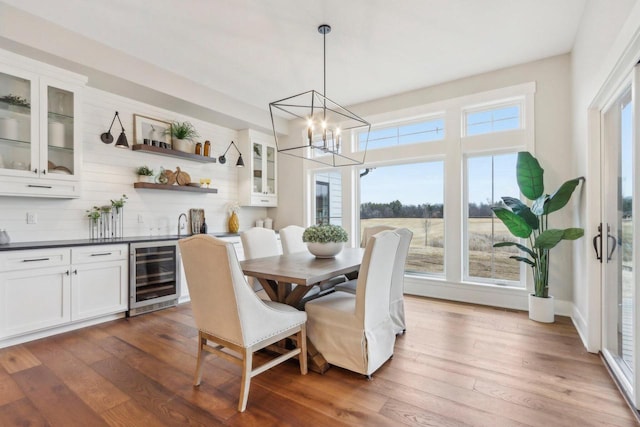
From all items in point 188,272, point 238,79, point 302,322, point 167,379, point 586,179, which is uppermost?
point 238,79

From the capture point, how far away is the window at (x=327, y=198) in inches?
218

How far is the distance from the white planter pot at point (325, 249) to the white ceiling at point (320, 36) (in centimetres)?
208

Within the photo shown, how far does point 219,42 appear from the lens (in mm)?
3291

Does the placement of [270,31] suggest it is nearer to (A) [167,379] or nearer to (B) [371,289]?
(B) [371,289]

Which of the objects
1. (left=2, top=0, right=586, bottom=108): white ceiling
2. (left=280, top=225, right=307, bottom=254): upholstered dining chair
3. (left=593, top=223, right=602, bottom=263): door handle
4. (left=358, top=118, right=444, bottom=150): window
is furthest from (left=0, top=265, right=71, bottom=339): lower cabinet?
(left=593, top=223, right=602, bottom=263): door handle

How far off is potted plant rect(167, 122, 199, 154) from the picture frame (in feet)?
0.24

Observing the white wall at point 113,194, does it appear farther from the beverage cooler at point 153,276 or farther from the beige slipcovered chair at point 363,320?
the beige slipcovered chair at point 363,320

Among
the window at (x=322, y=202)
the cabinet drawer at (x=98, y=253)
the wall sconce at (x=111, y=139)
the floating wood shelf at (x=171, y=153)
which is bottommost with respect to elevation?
the cabinet drawer at (x=98, y=253)

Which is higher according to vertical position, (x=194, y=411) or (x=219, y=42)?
(x=219, y=42)

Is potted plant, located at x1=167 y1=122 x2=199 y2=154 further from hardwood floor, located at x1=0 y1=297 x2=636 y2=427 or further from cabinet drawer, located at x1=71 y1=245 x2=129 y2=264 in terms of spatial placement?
hardwood floor, located at x1=0 y1=297 x2=636 y2=427

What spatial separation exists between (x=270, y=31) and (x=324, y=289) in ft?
8.56

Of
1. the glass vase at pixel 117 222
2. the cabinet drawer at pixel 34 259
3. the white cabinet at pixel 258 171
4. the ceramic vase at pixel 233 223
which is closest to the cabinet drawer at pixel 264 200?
the white cabinet at pixel 258 171

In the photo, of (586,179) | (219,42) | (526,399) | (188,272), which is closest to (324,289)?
(188,272)

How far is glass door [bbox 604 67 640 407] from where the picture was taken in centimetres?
203
